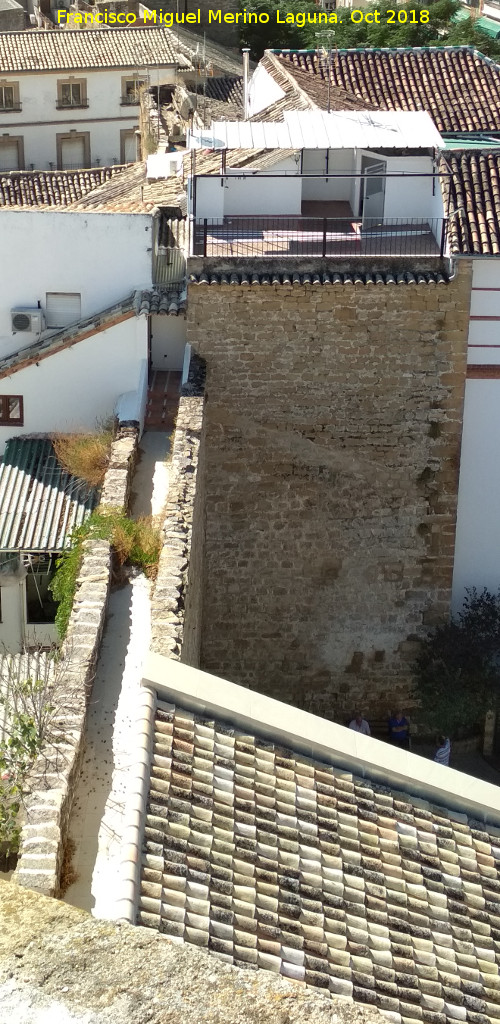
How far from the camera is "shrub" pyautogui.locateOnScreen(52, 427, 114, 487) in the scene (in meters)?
14.5

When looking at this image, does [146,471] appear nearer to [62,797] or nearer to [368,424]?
[368,424]

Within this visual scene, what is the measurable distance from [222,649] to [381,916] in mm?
9594

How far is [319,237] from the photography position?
1652 cm

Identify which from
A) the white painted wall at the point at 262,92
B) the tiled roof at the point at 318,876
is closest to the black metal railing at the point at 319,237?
the white painted wall at the point at 262,92

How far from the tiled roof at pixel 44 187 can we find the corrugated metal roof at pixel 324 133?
9364 mm

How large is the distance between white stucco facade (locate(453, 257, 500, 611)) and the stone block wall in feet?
0.96

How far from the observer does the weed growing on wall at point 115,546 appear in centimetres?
1161

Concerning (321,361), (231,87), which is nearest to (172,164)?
(321,361)

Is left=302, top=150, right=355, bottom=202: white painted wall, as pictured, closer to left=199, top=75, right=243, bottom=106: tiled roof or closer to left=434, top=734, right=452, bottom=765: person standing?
left=434, top=734, right=452, bottom=765: person standing

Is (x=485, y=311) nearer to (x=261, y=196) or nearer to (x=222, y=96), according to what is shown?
(x=261, y=196)

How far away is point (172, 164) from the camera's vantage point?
64.0ft

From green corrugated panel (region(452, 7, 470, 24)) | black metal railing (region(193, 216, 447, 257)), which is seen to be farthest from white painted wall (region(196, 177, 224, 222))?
green corrugated panel (region(452, 7, 470, 24))

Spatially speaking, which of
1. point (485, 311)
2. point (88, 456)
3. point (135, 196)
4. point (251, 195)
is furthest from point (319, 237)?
point (88, 456)

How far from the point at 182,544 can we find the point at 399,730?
6855 millimetres
